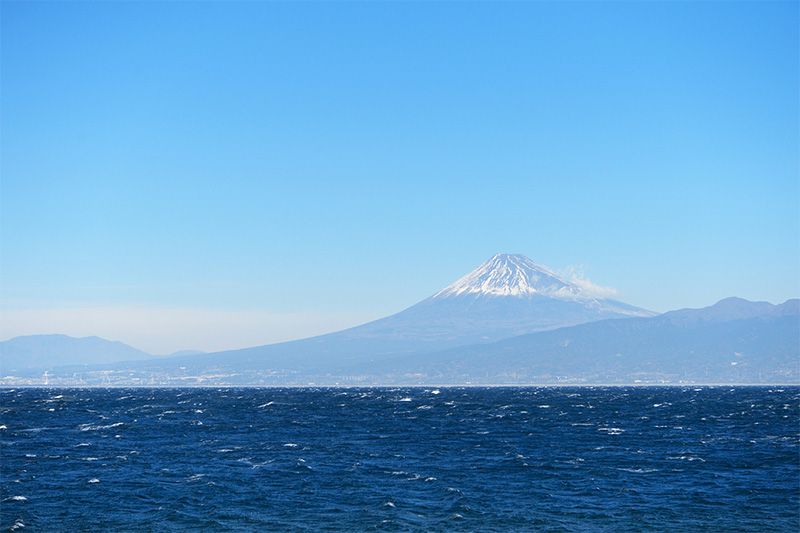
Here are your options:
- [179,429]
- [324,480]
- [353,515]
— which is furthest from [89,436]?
[353,515]

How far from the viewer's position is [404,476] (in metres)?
61.8

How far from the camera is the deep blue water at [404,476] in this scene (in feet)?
159

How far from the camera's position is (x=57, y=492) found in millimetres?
56812

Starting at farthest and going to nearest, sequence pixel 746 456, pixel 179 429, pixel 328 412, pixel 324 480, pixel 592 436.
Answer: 1. pixel 328 412
2. pixel 179 429
3. pixel 592 436
4. pixel 746 456
5. pixel 324 480

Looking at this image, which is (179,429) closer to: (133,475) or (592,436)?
(133,475)

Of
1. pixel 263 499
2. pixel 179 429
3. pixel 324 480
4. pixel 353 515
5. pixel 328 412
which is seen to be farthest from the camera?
pixel 328 412

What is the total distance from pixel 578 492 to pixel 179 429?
57036 mm

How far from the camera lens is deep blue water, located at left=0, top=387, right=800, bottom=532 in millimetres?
48594

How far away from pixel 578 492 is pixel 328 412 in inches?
3037

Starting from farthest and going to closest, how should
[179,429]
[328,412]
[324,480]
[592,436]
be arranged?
[328,412]
[179,429]
[592,436]
[324,480]

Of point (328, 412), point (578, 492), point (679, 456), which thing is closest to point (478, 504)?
point (578, 492)

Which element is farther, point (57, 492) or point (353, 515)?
point (57, 492)

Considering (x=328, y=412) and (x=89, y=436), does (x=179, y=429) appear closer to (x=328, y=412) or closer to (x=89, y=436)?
(x=89, y=436)

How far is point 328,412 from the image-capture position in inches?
5084
